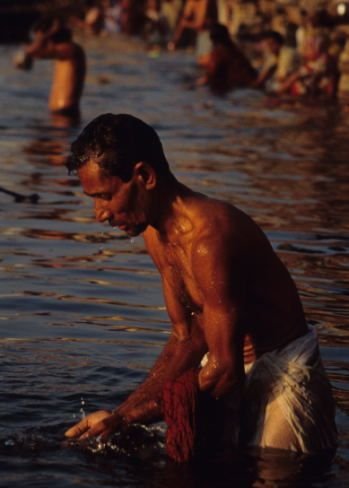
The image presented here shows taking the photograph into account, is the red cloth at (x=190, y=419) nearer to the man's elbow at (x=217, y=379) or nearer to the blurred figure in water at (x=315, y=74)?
the man's elbow at (x=217, y=379)

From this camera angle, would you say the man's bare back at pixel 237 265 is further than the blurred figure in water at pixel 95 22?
No

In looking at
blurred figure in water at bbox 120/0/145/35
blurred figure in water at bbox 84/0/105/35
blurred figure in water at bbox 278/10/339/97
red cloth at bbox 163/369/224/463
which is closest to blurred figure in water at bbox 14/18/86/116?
blurred figure in water at bbox 278/10/339/97

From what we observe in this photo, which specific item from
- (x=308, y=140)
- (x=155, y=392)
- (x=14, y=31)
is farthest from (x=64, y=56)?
(x=14, y=31)

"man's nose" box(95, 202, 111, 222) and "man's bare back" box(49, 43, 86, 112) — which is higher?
"man's nose" box(95, 202, 111, 222)

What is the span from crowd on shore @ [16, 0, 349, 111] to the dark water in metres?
0.93

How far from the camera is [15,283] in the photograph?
9.80m

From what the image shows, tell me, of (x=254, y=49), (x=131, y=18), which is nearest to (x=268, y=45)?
(x=254, y=49)

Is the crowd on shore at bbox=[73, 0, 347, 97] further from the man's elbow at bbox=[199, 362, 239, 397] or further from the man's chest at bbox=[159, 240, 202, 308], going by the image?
the man's elbow at bbox=[199, 362, 239, 397]

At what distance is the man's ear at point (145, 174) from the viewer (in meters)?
5.42

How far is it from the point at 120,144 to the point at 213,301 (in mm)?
630

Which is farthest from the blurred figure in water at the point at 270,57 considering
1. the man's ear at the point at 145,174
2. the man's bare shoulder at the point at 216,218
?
the man's ear at the point at 145,174

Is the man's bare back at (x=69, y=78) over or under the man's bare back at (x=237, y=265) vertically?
under

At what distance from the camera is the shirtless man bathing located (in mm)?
5430

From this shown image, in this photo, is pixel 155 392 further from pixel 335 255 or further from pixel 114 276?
pixel 335 255
